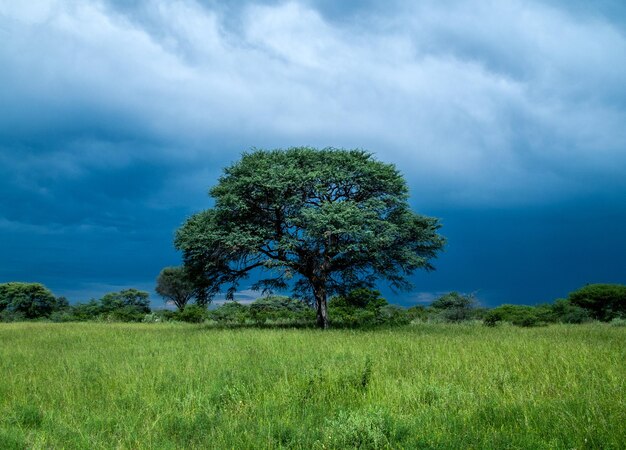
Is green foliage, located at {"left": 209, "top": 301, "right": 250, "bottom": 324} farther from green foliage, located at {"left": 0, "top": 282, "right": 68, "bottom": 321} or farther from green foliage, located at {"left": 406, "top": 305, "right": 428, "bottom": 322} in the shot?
green foliage, located at {"left": 0, "top": 282, "right": 68, "bottom": 321}

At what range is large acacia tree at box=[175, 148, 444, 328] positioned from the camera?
82.8 feet

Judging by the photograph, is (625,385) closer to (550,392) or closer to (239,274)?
(550,392)

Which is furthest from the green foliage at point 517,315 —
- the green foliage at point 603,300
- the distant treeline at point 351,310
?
the green foliage at point 603,300

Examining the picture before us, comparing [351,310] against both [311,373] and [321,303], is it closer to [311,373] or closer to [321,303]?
[321,303]

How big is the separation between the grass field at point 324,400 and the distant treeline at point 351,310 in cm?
1838

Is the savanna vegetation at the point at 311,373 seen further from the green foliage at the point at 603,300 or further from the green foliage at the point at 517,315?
the green foliage at the point at 603,300

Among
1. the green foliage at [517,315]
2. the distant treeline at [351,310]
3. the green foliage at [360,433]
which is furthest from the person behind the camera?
the distant treeline at [351,310]

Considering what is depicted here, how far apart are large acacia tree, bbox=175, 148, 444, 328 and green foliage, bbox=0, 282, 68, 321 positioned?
40.6m

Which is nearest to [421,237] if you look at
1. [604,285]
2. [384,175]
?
[384,175]

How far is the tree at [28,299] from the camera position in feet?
191

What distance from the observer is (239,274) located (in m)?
29.3

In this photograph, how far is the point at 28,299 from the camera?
58469mm

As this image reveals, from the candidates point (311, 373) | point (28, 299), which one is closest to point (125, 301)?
point (28, 299)

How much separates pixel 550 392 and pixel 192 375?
24.4 feet
